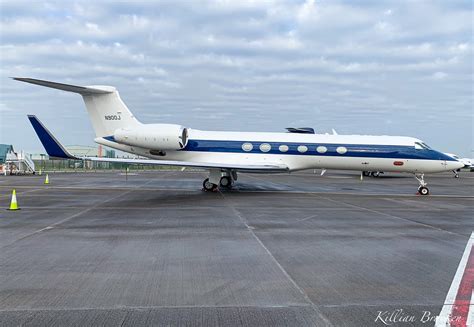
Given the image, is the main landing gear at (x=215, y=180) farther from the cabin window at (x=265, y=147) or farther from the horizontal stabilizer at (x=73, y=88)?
the horizontal stabilizer at (x=73, y=88)

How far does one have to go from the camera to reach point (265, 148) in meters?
19.8

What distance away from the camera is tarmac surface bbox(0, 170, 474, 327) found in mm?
4418

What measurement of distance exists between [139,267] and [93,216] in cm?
591

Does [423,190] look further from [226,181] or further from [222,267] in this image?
[222,267]

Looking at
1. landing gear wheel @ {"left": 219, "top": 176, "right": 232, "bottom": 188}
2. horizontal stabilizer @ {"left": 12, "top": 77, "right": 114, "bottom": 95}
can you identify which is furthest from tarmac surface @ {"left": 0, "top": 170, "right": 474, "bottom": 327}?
landing gear wheel @ {"left": 219, "top": 176, "right": 232, "bottom": 188}

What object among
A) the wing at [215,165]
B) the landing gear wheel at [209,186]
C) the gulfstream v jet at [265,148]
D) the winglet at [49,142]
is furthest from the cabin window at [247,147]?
the winglet at [49,142]

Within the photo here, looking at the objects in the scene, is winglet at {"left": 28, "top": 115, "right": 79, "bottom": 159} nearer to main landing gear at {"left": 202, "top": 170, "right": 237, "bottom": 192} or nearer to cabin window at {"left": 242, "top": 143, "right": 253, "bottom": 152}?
main landing gear at {"left": 202, "top": 170, "right": 237, "bottom": 192}

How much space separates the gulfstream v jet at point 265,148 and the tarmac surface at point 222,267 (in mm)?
7648

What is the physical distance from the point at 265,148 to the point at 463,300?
15.2m

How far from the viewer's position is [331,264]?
6531mm


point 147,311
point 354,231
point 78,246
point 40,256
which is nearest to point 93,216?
point 78,246

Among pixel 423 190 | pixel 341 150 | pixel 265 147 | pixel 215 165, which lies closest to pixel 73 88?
pixel 215 165

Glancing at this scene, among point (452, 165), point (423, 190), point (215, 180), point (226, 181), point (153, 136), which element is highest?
point (153, 136)

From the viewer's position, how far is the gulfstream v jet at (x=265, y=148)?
64.1 ft
